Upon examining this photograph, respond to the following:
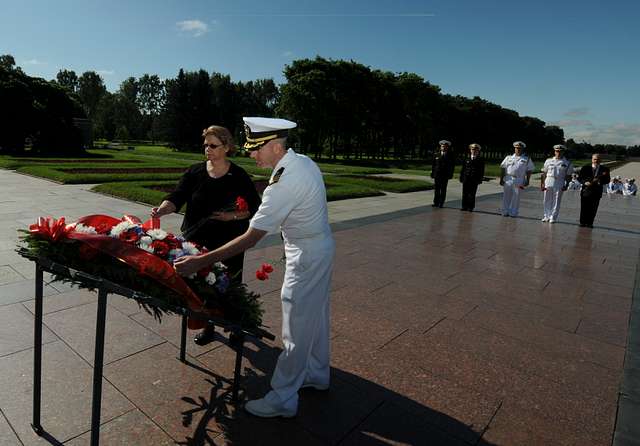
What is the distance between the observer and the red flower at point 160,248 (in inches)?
95.8

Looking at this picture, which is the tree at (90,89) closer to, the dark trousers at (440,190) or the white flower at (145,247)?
the dark trousers at (440,190)

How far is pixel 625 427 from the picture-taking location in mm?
2924

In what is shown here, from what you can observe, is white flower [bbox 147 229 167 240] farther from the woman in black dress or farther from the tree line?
the tree line

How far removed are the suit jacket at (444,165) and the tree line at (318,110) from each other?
58.1 ft

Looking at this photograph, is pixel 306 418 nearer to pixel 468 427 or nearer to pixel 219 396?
pixel 219 396

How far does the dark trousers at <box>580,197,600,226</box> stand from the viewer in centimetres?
1145

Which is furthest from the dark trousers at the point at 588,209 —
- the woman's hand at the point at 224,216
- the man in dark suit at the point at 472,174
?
the woman's hand at the point at 224,216

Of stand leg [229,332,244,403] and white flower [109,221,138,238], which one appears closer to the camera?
white flower [109,221,138,238]

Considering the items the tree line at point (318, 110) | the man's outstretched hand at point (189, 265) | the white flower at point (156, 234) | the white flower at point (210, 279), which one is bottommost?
the white flower at point (210, 279)

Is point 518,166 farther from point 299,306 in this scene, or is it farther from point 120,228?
point 120,228

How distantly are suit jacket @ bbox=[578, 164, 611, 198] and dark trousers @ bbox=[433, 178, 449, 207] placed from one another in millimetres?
3721

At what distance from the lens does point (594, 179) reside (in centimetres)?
1116

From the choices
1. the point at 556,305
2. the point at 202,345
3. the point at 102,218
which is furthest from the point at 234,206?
the point at 556,305

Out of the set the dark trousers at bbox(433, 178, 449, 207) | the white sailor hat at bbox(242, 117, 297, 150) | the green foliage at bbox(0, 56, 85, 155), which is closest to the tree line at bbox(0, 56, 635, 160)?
the green foliage at bbox(0, 56, 85, 155)
